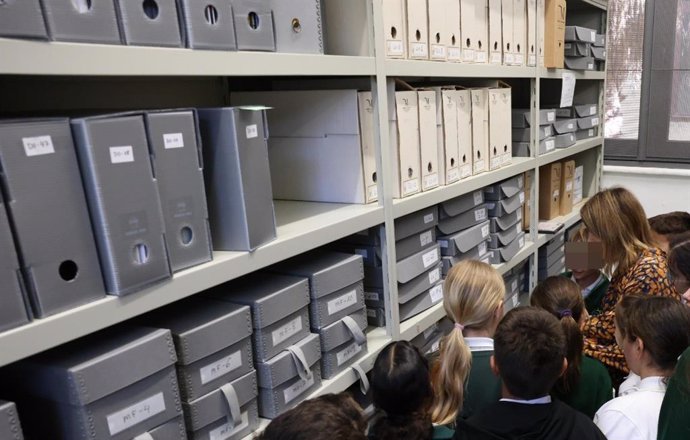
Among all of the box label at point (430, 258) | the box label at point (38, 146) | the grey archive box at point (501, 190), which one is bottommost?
the box label at point (430, 258)

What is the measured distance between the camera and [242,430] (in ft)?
3.38

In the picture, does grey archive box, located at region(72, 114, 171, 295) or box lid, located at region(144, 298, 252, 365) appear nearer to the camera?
grey archive box, located at region(72, 114, 171, 295)

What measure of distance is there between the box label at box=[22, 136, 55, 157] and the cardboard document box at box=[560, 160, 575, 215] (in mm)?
2482

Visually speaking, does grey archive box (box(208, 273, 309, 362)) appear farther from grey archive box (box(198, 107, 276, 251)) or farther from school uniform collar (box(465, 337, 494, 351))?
school uniform collar (box(465, 337, 494, 351))

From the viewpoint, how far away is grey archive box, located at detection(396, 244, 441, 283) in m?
Answer: 1.48

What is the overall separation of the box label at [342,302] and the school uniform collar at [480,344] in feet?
1.20

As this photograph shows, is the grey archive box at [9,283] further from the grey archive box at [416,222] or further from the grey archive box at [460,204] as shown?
the grey archive box at [460,204]

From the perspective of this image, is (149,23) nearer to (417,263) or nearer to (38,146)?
(38,146)

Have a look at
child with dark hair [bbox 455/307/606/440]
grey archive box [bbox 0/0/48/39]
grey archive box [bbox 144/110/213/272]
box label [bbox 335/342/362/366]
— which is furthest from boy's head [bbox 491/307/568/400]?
grey archive box [bbox 0/0/48/39]

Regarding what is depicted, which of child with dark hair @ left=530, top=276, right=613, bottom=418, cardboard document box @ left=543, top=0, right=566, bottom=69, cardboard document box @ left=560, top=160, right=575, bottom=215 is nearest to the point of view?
child with dark hair @ left=530, top=276, right=613, bottom=418

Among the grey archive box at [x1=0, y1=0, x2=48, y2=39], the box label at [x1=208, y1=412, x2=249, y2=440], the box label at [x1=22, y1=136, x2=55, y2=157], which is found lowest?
the box label at [x1=208, y1=412, x2=249, y2=440]

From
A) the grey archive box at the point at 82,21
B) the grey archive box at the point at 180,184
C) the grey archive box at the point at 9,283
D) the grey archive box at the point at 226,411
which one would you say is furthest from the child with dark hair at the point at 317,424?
the grey archive box at the point at 82,21

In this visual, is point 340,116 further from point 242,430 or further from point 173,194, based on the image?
point 242,430

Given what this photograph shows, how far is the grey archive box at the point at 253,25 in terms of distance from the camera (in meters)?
0.95
